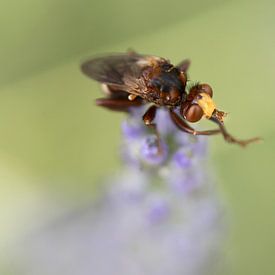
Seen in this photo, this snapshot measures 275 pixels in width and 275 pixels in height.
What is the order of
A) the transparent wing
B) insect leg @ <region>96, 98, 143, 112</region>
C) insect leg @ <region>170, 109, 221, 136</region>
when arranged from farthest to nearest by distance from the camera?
Result: insect leg @ <region>96, 98, 143, 112</region>, the transparent wing, insect leg @ <region>170, 109, 221, 136</region>

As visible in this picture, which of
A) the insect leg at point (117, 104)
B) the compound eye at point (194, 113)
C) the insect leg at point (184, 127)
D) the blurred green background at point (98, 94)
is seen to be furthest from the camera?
the blurred green background at point (98, 94)

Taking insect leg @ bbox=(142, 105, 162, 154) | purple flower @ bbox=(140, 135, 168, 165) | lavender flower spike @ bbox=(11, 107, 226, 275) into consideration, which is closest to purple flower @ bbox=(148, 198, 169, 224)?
lavender flower spike @ bbox=(11, 107, 226, 275)

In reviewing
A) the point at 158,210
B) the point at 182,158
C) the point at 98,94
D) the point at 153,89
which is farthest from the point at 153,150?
the point at 98,94

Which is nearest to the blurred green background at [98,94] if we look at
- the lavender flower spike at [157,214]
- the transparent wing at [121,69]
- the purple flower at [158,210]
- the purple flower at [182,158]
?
the lavender flower spike at [157,214]

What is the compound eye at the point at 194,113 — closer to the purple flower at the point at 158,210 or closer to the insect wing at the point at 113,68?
the insect wing at the point at 113,68

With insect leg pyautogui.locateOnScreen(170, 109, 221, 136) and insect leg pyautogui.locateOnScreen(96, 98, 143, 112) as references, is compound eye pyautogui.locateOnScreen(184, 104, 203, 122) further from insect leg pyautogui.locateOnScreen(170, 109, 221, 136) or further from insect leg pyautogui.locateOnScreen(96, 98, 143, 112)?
→ insect leg pyautogui.locateOnScreen(96, 98, 143, 112)

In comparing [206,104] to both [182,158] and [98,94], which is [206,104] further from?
[98,94]

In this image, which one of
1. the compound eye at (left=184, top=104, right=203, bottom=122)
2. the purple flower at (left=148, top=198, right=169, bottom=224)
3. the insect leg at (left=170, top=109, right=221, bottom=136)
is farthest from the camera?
the purple flower at (left=148, top=198, right=169, bottom=224)
